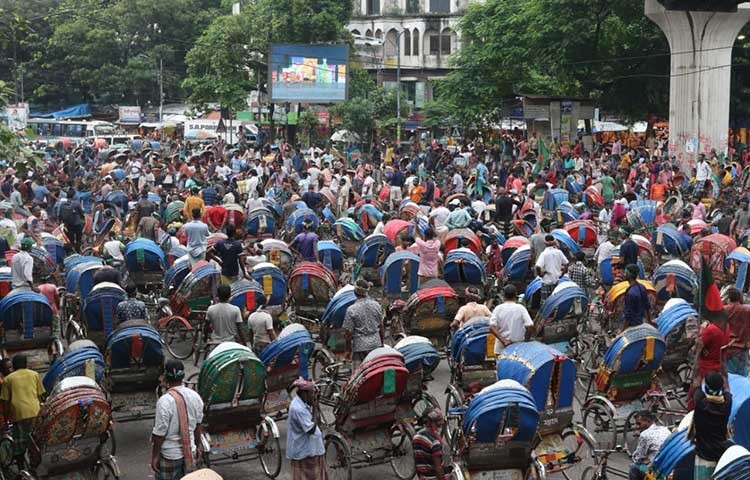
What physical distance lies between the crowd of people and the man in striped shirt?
12 mm

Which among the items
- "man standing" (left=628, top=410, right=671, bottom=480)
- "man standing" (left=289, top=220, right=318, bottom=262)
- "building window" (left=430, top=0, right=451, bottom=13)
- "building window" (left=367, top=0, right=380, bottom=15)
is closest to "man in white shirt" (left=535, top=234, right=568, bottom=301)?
"man standing" (left=289, top=220, right=318, bottom=262)

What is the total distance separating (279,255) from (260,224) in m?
4.46

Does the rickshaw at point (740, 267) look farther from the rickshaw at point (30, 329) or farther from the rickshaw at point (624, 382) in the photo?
the rickshaw at point (30, 329)

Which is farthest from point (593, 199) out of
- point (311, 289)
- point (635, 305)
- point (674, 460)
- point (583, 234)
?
point (674, 460)

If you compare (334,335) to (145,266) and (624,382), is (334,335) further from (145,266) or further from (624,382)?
(145,266)

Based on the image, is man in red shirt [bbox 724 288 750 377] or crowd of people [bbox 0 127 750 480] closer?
crowd of people [bbox 0 127 750 480]

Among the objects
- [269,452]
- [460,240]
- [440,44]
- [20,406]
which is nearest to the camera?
[20,406]

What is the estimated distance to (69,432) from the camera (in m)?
9.73

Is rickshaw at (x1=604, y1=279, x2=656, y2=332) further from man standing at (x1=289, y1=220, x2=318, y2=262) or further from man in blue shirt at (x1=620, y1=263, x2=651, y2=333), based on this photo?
man standing at (x1=289, y1=220, x2=318, y2=262)

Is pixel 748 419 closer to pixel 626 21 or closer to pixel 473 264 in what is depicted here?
pixel 473 264

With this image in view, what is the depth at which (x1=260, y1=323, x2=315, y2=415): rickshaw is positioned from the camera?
457 inches

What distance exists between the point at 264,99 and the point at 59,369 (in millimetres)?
46506

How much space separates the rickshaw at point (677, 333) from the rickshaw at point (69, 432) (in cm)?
635

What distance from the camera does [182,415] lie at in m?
9.50
